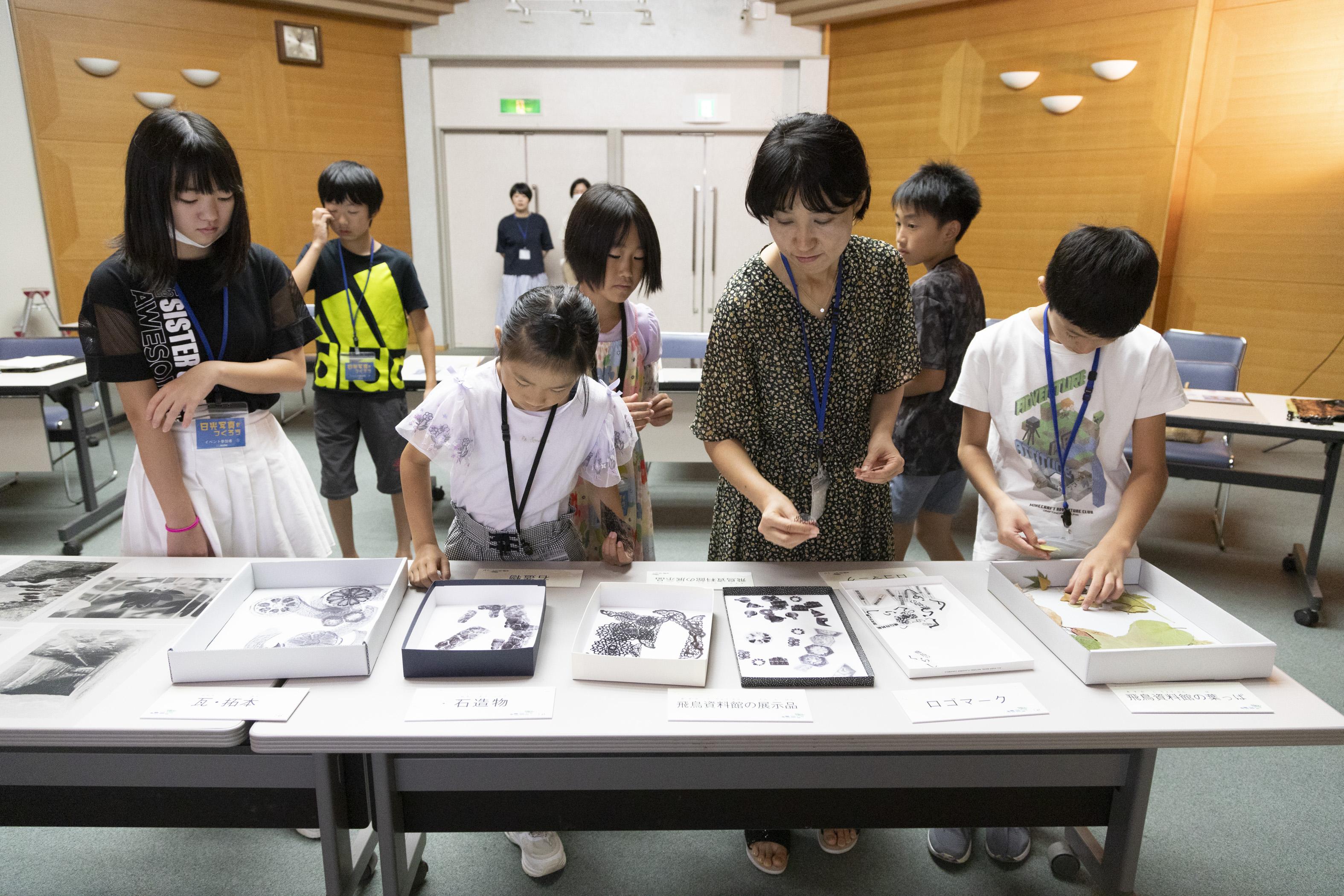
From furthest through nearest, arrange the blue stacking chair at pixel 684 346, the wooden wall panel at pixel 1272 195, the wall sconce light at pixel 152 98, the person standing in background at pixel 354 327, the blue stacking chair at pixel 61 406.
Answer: the wall sconce light at pixel 152 98, the wooden wall panel at pixel 1272 195, the blue stacking chair at pixel 684 346, the blue stacking chair at pixel 61 406, the person standing in background at pixel 354 327

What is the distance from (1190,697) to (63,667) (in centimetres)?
166

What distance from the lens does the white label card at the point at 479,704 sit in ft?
3.57

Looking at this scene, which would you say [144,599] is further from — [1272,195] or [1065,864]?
[1272,195]

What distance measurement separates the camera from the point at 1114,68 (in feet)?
16.6

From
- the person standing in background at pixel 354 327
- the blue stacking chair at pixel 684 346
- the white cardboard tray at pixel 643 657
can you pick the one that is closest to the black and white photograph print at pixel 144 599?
the white cardboard tray at pixel 643 657

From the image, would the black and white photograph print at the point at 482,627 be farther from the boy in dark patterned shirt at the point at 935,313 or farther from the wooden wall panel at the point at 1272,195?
the wooden wall panel at the point at 1272,195

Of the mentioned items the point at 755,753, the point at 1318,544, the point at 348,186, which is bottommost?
the point at 1318,544

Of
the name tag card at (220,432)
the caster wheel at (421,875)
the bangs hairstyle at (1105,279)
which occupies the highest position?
the bangs hairstyle at (1105,279)

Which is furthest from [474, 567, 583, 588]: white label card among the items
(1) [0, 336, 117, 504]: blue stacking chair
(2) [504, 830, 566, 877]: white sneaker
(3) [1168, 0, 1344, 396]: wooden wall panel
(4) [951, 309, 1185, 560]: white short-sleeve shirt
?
(3) [1168, 0, 1344, 396]: wooden wall panel

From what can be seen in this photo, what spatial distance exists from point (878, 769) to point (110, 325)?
1.51 metres

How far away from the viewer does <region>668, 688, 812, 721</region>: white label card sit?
1093mm

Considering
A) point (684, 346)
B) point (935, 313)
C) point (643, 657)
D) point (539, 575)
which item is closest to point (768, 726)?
point (643, 657)

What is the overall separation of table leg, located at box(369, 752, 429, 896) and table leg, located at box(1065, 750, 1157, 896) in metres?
1.10

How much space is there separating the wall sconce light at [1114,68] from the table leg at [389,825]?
5.79m
